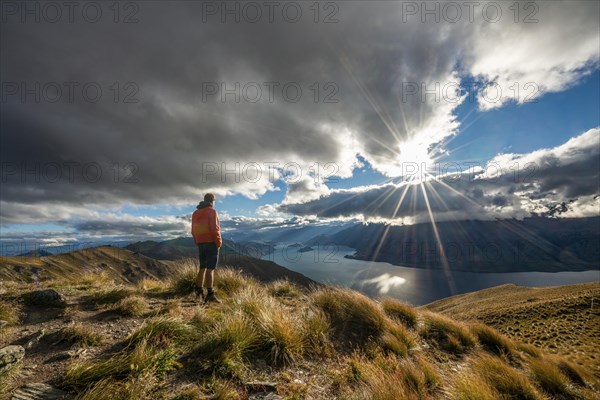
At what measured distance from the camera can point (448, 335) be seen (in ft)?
24.1

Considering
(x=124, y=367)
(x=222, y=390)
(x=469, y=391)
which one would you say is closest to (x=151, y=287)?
(x=124, y=367)

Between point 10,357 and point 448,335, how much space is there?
937 centimetres

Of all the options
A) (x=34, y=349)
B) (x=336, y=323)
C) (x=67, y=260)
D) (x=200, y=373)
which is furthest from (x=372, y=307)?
(x=67, y=260)

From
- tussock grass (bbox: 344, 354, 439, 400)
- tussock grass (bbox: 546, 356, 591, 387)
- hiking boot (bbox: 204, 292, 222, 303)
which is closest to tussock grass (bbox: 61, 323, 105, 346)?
hiking boot (bbox: 204, 292, 222, 303)

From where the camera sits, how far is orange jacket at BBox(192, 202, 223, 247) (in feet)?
27.9

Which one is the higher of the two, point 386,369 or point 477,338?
point 386,369

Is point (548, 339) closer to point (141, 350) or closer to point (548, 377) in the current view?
point (548, 377)

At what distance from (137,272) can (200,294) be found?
18020 cm

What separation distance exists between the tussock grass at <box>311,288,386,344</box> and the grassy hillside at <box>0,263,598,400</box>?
3cm

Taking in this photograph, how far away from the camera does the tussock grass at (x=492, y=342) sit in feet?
25.1

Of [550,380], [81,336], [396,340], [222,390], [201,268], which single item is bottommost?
[550,380]

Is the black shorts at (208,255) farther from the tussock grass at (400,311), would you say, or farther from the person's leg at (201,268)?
the tussock grass at (400,311)

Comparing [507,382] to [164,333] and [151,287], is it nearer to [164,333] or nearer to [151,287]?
[164,333]

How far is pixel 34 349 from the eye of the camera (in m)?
4.19
